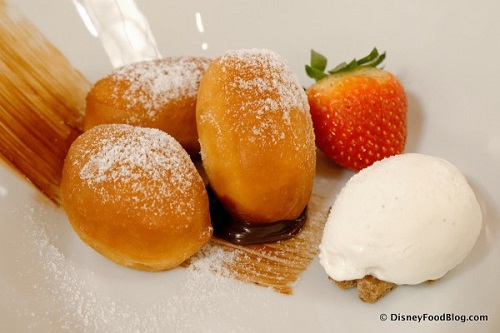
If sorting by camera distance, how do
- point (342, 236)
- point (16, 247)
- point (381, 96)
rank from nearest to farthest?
point (342, 236) < point (16, 247) < point (381, 96)

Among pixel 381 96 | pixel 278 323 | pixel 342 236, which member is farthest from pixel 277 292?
pixel 381 96

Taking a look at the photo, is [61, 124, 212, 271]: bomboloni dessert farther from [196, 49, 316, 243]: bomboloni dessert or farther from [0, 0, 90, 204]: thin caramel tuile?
[0, 0, 90, 204]: thin caramel tuile

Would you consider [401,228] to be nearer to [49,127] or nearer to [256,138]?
[256,138]

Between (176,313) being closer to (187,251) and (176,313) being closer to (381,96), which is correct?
(187,251)

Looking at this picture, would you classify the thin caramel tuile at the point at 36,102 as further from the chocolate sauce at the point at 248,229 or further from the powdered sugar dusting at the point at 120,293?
the chocolate sauce at the point at 248,229

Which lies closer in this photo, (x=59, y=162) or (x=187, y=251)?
(x=187, y=251)

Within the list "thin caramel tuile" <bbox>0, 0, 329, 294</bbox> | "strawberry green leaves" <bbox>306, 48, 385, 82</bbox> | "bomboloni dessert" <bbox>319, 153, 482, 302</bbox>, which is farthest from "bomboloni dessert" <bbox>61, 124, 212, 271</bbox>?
"strawberry green leaves" <bbox>306, 48, 385, 82</bbox>

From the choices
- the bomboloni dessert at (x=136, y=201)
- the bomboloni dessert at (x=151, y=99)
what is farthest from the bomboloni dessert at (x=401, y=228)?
the bomboloni dessert at (x=151, y=99)
